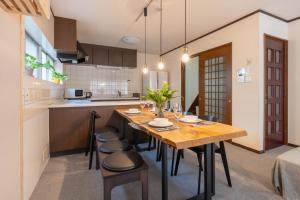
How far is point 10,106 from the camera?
3.88 ft

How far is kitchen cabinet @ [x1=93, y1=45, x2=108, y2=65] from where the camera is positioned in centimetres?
477

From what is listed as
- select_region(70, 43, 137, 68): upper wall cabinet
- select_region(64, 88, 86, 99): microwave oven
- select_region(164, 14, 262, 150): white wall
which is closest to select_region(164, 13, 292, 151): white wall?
select_region(164, 14, 262, 150): white wall

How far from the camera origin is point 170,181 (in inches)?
77.2

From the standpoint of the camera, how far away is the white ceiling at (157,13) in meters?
2.59

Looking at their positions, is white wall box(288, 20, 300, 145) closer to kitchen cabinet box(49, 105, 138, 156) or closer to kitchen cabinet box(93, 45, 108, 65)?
kitchen cabinet box(49, 105, 138, 156)

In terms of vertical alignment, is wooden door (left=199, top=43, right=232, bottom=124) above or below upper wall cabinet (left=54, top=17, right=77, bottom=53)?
below

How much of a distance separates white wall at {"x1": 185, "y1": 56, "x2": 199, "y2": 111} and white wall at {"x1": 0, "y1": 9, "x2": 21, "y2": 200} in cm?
430

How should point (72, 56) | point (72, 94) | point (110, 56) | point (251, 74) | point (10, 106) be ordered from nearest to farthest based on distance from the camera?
point (10, 106) < point (251, 74) < point (72, 56) < point (72, 94) < point (110, 56)

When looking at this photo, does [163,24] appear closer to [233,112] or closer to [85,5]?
[85,5]

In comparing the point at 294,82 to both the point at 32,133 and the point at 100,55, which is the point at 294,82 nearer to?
the point at 32,133

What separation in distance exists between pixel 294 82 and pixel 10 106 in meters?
4.35

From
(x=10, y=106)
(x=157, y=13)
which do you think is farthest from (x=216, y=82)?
(x=10, y=106)

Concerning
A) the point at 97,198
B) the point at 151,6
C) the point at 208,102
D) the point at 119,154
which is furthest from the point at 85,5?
the point at 208,102

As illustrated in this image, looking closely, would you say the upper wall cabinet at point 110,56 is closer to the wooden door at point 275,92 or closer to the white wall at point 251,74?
the white wall at point 251,74
